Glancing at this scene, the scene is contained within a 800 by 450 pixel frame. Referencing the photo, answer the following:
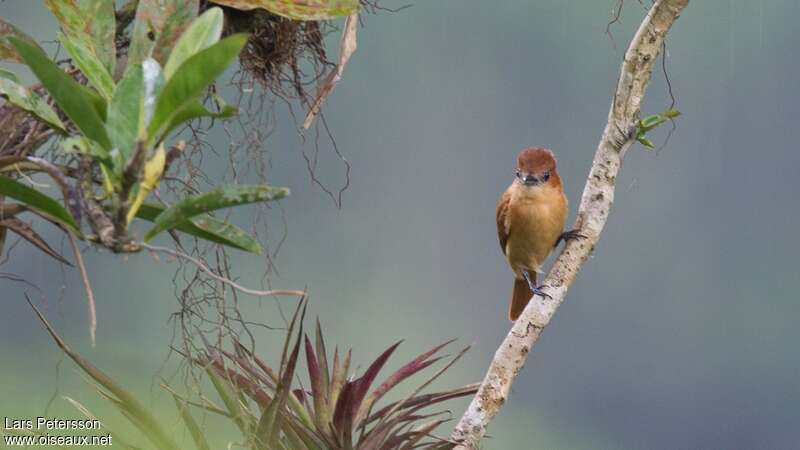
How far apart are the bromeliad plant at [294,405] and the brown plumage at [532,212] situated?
1.89ft

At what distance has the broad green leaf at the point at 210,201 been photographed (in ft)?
3.87

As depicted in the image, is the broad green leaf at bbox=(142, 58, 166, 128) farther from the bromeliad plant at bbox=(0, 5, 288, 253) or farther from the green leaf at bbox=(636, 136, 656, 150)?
the green leaf at bbox=(636, 136, 656, 150)

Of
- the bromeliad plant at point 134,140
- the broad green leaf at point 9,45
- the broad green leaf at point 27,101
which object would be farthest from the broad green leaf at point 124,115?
the broad green leaf at point 9,45

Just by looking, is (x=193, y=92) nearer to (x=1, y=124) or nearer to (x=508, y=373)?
(x=1, y=124)

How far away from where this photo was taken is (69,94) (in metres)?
1.19

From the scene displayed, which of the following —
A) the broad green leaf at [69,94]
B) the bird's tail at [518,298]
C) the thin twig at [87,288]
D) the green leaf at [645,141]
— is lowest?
the thin twig at [87,288]

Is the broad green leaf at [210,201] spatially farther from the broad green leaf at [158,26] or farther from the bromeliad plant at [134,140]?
the broad green leaf at [158,26]

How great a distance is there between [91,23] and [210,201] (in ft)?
1.62

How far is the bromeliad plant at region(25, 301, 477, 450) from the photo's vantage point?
2029 mm

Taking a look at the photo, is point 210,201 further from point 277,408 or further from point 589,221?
point 589,221

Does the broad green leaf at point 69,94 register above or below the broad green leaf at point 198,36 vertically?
below

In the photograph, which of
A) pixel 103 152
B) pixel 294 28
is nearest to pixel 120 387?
pixel 294 28

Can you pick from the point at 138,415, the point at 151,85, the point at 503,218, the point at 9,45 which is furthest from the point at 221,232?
the point at 503,218

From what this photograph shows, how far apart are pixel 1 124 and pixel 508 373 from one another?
1093 mm
